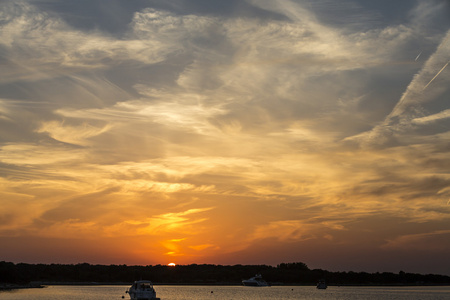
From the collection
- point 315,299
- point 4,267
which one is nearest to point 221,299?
point 315,299

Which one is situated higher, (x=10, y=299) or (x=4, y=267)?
(x=4, y=267)

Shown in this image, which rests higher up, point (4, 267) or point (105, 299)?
point (4, 267)

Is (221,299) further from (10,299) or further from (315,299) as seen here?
(10,299)

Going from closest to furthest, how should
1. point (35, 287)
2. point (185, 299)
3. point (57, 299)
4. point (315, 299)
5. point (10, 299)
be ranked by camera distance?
point (10, 299), point (57, 299), point (185, 299), point (315, 299), point (35, 287)

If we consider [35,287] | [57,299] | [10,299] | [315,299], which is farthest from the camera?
[35,287]

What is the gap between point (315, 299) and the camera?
135 m

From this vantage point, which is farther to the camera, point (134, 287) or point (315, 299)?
point (315, 299)

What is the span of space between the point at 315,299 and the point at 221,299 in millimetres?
25668

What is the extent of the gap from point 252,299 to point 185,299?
56.1 feet

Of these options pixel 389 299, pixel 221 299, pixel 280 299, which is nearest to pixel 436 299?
pixel 389 299

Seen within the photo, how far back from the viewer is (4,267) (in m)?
169

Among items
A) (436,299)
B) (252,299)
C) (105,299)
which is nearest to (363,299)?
(436,299)

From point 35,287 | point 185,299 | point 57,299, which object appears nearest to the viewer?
point 57,299

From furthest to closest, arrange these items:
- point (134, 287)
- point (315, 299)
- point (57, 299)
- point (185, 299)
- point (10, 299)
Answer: point (315, 299) → point (185, 299) → point (57, 299) → point (10, 299) → point (134, 287)
